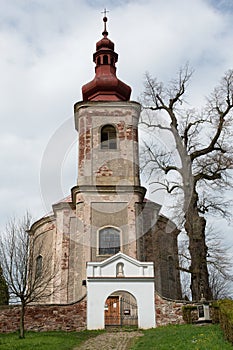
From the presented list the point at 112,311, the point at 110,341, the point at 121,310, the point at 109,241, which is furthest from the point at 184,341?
the point at 109,241

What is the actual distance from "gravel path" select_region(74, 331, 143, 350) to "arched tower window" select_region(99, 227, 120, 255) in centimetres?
584

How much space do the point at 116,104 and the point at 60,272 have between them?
989 cm

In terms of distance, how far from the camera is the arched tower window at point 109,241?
74.0 feet

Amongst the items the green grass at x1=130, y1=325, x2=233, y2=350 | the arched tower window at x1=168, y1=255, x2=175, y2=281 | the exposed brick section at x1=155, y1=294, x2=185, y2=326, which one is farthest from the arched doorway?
the arched tower window at x1=168, y1=255, x2=175, y2=281

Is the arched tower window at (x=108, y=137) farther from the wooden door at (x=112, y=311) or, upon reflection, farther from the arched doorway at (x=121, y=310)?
the wooden door at (x=112, y=311)

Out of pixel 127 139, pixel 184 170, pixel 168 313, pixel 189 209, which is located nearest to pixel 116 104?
pixel 127 139

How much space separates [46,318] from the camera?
18.2 metres

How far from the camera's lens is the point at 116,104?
26.5m

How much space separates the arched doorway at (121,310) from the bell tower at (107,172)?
1967 millimetres

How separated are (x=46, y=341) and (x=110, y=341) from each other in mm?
2025

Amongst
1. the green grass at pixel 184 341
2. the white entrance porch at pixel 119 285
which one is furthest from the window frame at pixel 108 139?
the green grass at pixel 184 341

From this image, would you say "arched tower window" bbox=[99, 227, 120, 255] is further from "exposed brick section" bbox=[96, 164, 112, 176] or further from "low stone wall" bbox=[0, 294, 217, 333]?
"low stone wall" bbox=[0, 294, 217, 333]

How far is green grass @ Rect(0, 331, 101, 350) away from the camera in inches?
517

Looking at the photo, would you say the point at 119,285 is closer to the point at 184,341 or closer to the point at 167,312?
the point at 167,312
